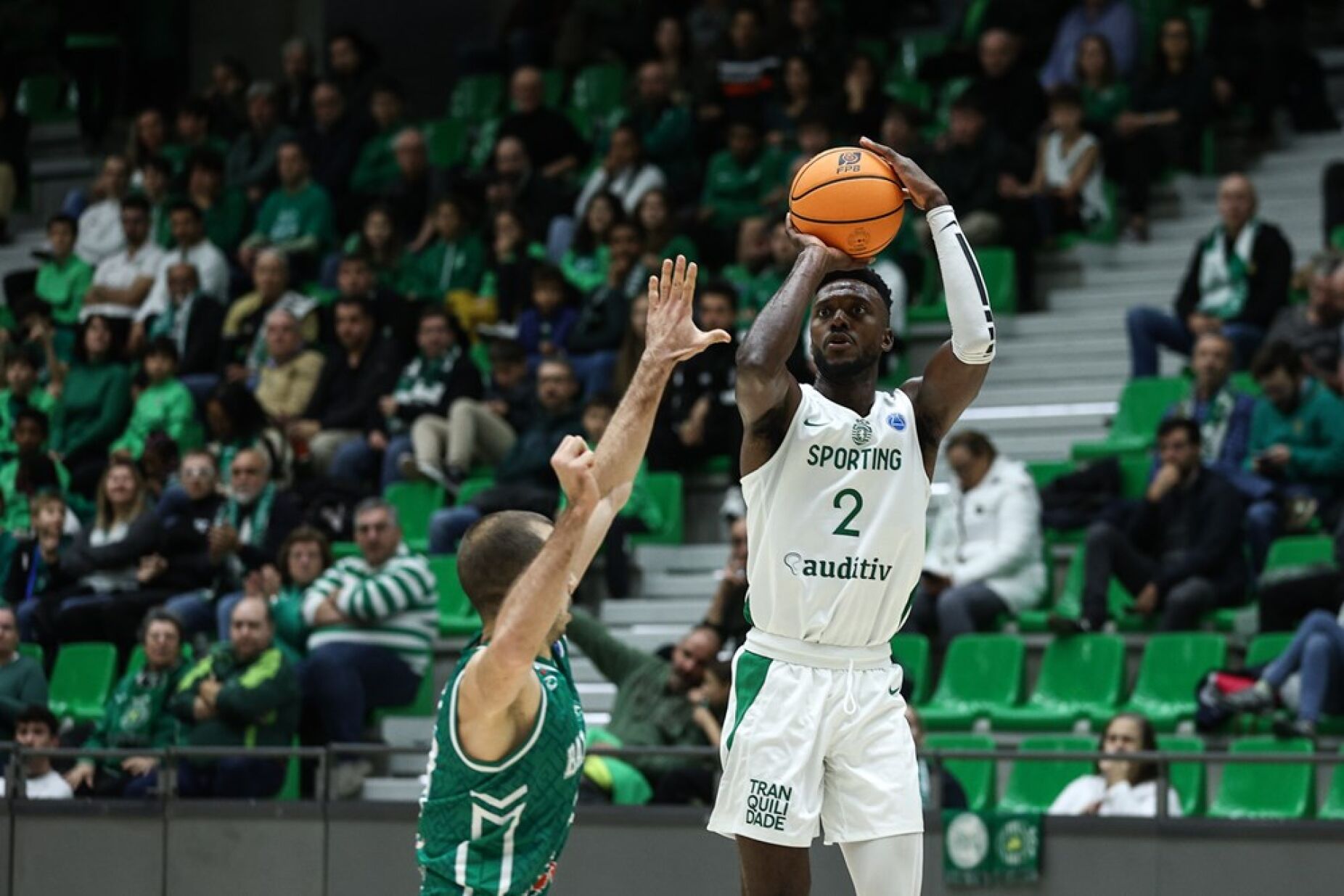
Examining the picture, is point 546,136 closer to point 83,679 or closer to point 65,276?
point 65,276

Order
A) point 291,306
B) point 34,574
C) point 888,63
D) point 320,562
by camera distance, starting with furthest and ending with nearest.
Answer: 1. point 888,63
2. point 291,306
3. point 34,574
4. point 320,562

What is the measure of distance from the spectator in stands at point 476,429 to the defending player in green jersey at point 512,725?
855cm

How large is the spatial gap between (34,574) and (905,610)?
855 centimetres

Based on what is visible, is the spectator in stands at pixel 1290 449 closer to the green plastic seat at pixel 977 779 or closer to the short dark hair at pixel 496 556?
the green plastic seat at pixel 977 779

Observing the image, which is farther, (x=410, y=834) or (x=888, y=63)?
(x=888, y=63)

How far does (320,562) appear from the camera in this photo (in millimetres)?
11938

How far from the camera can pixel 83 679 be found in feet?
41.3

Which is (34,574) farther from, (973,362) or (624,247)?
(973,362)

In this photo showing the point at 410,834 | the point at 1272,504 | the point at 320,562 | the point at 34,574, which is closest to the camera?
the point at 410,834

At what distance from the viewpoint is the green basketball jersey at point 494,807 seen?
4.51 meters

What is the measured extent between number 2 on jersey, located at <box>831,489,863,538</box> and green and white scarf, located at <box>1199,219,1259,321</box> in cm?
711

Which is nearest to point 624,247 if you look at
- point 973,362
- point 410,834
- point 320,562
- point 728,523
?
point 728,523

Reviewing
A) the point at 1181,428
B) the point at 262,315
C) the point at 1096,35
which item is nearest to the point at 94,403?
the point at 262,315

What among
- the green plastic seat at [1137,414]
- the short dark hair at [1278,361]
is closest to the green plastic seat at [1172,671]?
the short dark hair at [1278,361]
